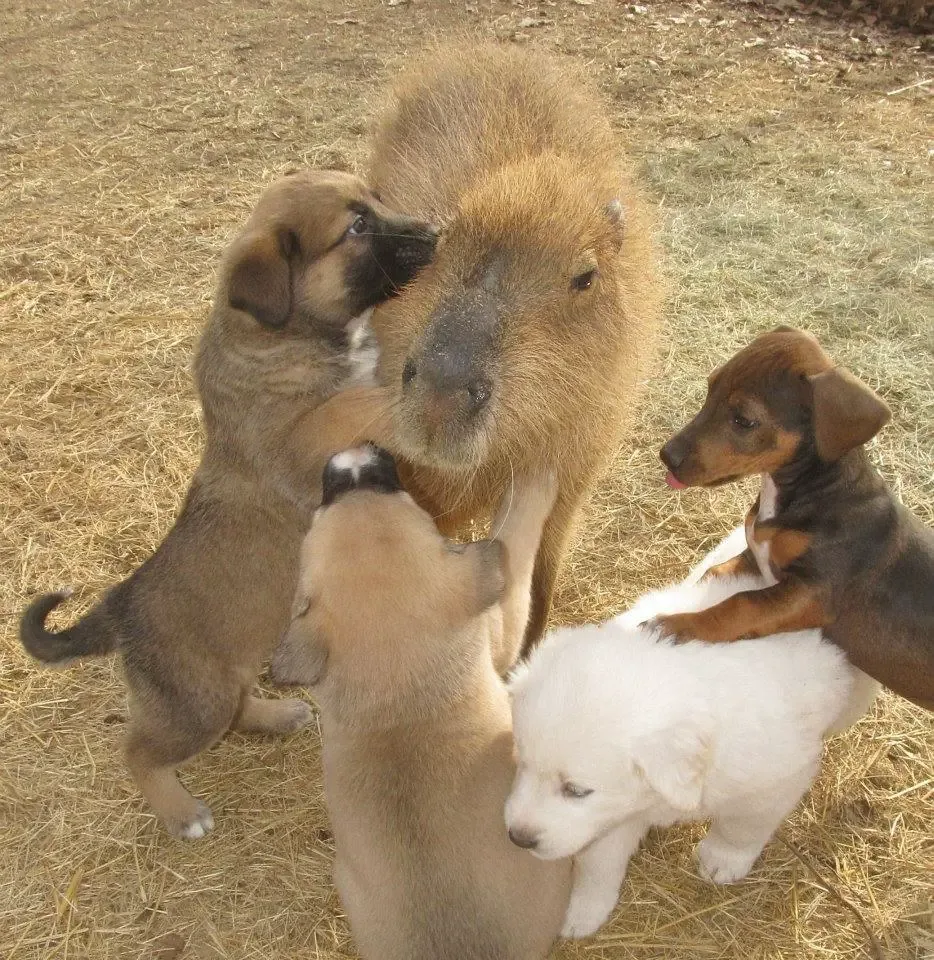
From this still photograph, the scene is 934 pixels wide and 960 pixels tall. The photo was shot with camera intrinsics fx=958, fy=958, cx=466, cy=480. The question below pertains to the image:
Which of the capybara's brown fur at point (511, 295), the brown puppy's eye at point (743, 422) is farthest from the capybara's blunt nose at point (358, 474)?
the brown puppy's eye at point (743, 422)

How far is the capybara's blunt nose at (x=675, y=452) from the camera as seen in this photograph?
267 cm

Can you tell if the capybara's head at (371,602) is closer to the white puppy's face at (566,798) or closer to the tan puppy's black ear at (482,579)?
the tan puppy's black ear at (482,579)

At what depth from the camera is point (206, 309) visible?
5.17 meters

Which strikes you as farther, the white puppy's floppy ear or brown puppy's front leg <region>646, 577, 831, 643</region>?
brown puppy's front leg <region>646, 577, 831, 643</region>

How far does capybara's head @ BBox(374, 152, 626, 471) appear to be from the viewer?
8.20 feet

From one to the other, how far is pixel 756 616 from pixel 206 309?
363 centimetres

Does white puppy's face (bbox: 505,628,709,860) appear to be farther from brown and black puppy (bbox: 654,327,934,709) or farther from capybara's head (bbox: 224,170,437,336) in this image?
capybara's head (bbox: 224,170,437,336)

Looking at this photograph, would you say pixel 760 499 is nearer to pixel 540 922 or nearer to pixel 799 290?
pixel 540 922

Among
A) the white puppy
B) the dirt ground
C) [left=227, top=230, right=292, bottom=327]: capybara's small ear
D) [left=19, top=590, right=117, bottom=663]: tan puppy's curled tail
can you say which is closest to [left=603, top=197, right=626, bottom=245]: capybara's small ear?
[left=227, top=230, right=292, bottom=327]: capybara's small ear

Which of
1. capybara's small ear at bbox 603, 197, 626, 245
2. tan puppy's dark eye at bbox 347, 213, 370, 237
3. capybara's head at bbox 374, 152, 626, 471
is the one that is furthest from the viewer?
capybara's small ear at bbox 603, 197, 626, 245

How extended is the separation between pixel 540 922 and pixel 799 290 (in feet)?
12.8

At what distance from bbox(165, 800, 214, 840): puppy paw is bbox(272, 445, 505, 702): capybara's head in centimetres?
108

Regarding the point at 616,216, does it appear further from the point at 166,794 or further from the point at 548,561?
the point at 166,794

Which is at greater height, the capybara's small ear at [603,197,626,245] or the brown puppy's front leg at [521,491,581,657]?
the capybara's small ear at [603,197,626,245]
